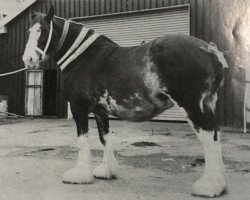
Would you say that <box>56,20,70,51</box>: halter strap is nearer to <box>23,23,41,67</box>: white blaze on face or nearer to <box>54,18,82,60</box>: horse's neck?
<box>54,18,82,60</box>: horse's neck

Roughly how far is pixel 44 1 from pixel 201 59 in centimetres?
1120

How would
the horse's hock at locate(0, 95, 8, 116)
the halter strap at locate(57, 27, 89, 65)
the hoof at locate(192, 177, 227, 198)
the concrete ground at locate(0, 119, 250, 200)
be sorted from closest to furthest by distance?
the hoof at locate(192, 177, 227, 198) < the concrete ground at locate(0, 119, 250, 200) < the halter strap at locate(57, 27, 89, 65) < the horse's hock at locate(0, 95, 8, 116)

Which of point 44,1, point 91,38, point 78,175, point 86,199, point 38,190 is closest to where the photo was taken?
point 86,199

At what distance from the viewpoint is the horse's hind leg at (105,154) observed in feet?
13.5

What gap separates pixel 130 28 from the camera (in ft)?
37.6

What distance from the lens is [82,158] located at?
154 inches

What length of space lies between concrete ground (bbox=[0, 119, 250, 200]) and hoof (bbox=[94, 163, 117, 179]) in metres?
0.08

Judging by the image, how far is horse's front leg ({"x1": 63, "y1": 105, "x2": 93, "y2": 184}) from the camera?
12.6 ft

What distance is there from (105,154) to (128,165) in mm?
808

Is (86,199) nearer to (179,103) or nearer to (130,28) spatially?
(179,103)

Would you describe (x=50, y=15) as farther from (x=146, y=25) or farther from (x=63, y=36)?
Answer: (x=146, y=25)

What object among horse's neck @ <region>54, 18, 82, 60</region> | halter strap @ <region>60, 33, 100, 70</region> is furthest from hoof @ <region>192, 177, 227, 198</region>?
horse's neck @ <region>54, 18, 82, 60</region>

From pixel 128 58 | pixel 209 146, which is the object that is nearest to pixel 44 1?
pixel 128 58

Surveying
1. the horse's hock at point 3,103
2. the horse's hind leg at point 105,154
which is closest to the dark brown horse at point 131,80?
the horse's hind leg at point 105,154
